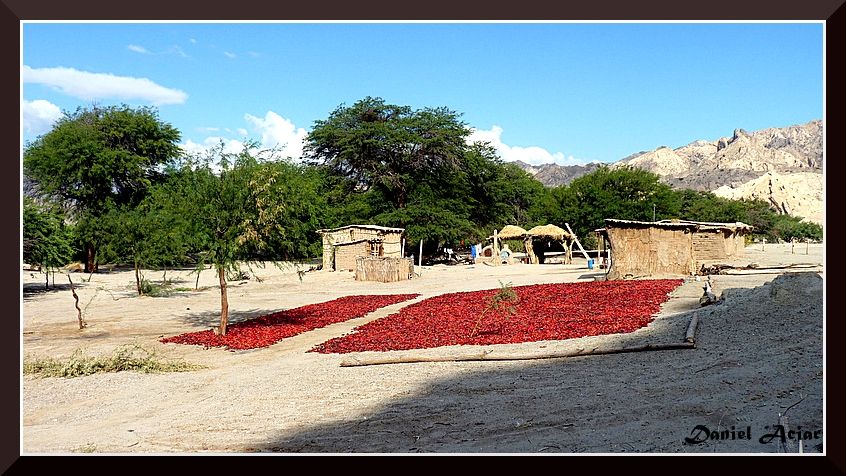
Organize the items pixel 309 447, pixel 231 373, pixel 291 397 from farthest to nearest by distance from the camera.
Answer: pixel 231 373 → pixel 291 397 → pixel 309 447

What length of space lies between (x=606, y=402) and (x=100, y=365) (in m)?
9.39

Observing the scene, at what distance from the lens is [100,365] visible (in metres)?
12.5

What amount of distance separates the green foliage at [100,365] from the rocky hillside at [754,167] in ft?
349

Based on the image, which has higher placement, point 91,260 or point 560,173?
point 560,173

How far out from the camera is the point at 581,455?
5.64 metres

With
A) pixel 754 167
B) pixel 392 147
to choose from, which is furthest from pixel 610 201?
pixel 754 167

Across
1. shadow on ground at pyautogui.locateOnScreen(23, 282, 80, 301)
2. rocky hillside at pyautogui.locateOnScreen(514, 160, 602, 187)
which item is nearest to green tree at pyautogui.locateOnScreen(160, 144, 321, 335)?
shadow on ground at pyautogui.locateOnScreen(23, 282, 80, 301)

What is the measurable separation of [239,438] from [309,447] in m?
0.94

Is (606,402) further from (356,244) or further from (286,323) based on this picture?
(356,244)

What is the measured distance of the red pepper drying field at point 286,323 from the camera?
15.7m

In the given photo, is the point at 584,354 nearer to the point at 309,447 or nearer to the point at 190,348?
the point at 309,447

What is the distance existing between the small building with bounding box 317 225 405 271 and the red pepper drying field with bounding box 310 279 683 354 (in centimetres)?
1663
